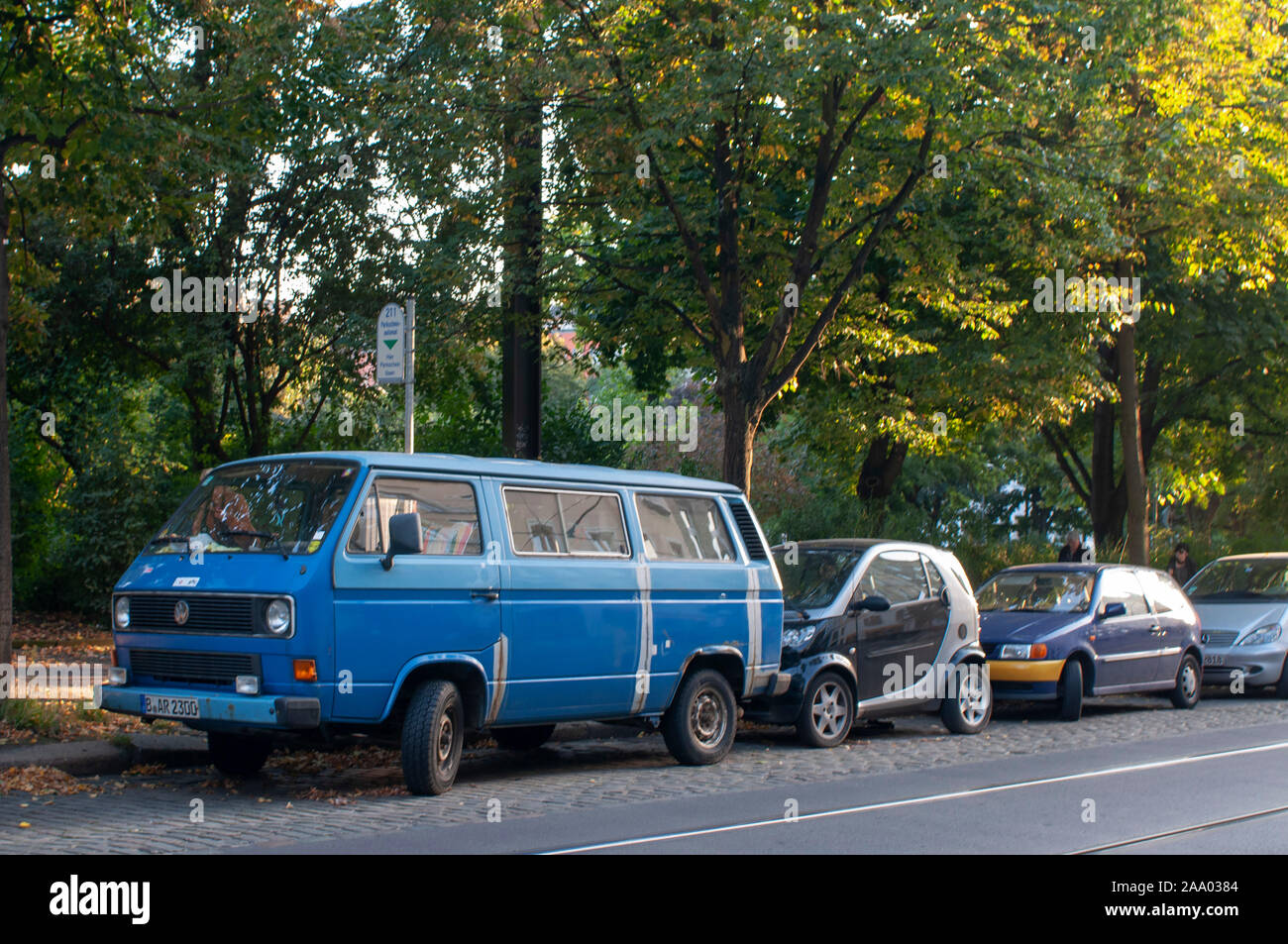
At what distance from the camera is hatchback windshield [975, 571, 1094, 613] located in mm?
15344

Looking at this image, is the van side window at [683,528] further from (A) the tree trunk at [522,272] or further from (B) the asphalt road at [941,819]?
(A) the tree trunk at [522,272]

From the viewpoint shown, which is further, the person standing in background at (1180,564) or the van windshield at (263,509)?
the person standing in background at (1180,564)

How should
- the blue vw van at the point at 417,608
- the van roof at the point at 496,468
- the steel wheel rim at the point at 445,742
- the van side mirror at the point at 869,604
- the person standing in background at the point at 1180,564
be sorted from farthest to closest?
the person standing in background at the point at 1180,564 → the van side mirror at the point at 869,604 → the van roof at the point at 496,468 → the steel wheel rim at the point at 445,742 → the blue vw van at the point at 417,608

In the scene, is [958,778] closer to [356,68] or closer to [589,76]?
[589,76]

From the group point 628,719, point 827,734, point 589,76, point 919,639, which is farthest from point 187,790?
point 589,76

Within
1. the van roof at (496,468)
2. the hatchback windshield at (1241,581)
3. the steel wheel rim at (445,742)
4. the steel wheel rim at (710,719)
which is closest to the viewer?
the steel wheel rim at (445,742)

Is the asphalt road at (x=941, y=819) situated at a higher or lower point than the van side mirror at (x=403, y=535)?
lower

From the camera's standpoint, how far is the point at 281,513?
8961mm

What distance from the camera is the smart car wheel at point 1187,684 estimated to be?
1642 cm

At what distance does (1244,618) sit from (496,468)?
12641 mm

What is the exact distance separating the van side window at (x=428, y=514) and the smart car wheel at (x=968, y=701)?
5954 mm

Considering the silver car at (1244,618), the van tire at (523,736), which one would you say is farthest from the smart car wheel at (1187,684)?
the van tire at (523,736)

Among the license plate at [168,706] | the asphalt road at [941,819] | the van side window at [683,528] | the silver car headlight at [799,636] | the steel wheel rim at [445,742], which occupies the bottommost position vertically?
the asphalt road at [941,819]

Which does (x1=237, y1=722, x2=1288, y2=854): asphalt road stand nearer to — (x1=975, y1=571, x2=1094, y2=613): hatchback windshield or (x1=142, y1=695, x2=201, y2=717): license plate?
(x1=142, y1=695, x2=201, y2=717): license plate
